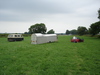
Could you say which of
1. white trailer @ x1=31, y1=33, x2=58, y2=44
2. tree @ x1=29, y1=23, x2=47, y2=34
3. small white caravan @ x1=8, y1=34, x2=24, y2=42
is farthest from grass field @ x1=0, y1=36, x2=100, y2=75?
tree @ x1=29, y1=23, x2=47, y2=34

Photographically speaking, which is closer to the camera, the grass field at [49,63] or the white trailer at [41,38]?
the grass field at [49,63]

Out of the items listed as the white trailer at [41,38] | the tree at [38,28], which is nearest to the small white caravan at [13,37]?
the white trailer at [41,38]

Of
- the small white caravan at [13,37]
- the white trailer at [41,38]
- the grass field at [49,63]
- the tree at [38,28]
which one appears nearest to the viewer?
the grass field at [49,63]

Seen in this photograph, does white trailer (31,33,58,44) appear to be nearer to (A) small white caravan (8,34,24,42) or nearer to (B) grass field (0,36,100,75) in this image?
(B) grass field (0,36,100,75)

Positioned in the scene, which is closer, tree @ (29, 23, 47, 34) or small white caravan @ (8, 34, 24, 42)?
small white caravan @ (8, 34, 24, 42)

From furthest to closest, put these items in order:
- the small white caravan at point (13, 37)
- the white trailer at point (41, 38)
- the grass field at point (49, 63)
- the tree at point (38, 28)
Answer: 1. the tree at point (38, 28)
2. the small white caravan at point (13, 37)
3. the white trailer at point (41, 38)
4. the grass field at point (49, 63)

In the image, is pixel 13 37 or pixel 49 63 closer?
pixel 49 63

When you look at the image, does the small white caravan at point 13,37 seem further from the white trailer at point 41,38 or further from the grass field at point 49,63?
the grass field at point 49,63

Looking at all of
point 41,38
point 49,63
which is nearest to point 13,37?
point 41,38

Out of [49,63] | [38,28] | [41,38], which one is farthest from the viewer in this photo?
[38,28]

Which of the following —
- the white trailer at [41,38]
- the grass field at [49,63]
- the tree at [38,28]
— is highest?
the tree at [38,28]

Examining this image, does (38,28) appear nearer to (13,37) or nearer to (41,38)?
(13,37)

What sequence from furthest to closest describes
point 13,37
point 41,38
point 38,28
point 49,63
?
1. point 38,28
2. point 13,37
3. point 41,38
4. point 49,63

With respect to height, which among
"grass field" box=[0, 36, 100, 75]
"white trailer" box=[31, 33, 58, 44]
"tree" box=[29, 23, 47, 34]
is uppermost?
"tree" box=[29, 23, 47, 34]
